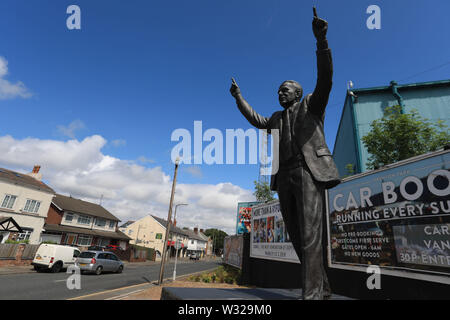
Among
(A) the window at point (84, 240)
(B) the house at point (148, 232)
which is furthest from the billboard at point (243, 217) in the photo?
(B) the house at point (148, 232)

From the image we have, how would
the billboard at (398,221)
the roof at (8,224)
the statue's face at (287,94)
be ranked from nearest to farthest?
the statue's face at (287,94) → the billboard at (398,221) → the roof at (8,224)

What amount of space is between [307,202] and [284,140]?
0.80m

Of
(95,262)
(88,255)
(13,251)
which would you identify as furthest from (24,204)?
(95,262)

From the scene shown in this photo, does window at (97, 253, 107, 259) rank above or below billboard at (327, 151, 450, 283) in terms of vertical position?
below

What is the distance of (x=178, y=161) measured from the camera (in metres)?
15.5

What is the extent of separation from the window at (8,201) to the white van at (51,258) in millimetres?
9375

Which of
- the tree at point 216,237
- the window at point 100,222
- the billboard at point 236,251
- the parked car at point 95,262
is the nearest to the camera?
the billboard at point 236,251

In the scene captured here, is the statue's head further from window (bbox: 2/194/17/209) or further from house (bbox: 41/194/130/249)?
house (bbox: 41/194/130/249)

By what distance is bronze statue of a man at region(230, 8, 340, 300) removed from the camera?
236 centimetres

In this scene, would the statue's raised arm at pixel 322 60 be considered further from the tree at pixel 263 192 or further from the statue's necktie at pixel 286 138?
the tree at pixel 263 192

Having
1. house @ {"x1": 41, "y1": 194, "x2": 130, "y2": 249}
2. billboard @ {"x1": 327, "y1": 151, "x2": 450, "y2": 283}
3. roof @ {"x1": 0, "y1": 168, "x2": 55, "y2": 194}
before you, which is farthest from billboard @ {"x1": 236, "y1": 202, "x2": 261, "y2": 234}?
roof @ {"x1": 0, "y1": 168, "x2": 55, "y2": 194}

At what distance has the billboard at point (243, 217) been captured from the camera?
1005 inches
